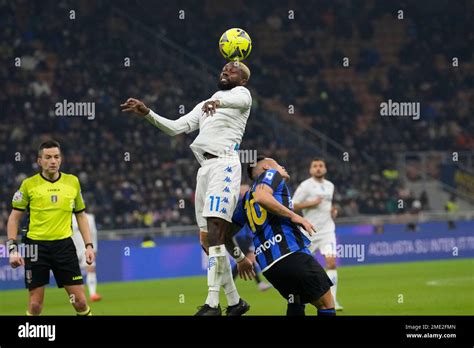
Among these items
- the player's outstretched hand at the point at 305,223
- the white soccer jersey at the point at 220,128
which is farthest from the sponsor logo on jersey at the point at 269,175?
the white soccer jersey at the point at 220,128

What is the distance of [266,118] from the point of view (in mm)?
32375

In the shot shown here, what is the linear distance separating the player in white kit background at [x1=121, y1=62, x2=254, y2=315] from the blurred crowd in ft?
46.0

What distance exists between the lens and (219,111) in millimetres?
10742

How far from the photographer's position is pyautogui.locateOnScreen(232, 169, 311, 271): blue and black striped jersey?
971 centimetres

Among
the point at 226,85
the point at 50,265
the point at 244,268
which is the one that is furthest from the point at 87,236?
the point at 226,85

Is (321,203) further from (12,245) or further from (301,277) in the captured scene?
(301,277)

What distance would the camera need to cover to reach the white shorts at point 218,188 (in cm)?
1052

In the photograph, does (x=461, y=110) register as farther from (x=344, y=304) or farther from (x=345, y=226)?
(x=344, y=304)

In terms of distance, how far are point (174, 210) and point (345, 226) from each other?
456 cm

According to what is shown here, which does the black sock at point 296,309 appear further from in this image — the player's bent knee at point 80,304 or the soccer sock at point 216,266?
the player's bent knee at point 80,304

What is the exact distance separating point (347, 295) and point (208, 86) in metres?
15.2

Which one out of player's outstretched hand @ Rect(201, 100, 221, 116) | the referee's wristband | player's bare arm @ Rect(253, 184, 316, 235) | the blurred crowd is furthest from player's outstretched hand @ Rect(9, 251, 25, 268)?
the blurred crowd

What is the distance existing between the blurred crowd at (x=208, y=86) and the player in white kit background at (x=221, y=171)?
46.0 feet

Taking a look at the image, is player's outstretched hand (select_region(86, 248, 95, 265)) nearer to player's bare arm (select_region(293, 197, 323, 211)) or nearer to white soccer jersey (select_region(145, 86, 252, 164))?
white soccer jersey (select_region(145, 86, 252, 164))
